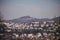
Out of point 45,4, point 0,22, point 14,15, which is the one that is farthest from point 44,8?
point 0,22

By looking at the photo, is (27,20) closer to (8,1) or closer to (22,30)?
(22,30)

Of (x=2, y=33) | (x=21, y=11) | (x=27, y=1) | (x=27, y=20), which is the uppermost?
(x=27, y=1)

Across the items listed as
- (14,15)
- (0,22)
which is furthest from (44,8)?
(0,22)

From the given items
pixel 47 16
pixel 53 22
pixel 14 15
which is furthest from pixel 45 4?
pixel 14 15

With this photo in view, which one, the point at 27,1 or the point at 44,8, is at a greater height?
the point at 27,1

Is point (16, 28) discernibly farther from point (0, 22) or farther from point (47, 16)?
point (47, 16)

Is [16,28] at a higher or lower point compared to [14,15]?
lower

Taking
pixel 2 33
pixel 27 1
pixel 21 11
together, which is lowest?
pixel 2 33

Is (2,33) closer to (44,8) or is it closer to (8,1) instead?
(8,1)
